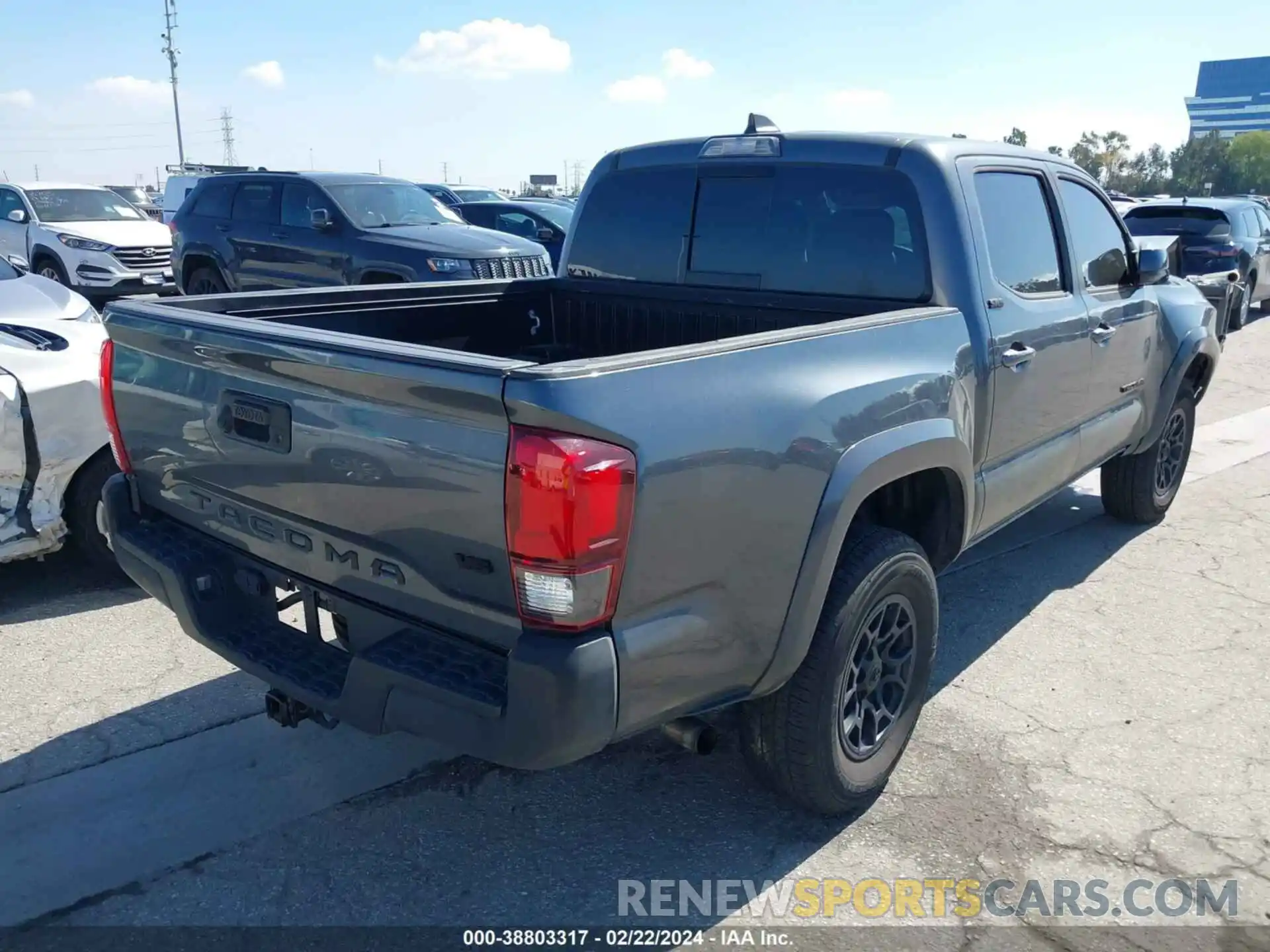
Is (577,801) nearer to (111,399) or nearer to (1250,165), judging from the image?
(111,399)

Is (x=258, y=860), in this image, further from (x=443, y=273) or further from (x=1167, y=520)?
(x=443, y=273)

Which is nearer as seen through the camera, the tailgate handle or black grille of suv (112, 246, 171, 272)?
the tailgate handle

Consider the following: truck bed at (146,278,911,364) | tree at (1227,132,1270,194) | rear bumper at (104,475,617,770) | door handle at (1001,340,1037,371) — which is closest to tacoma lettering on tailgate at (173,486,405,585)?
rear bumper at (104,475,617,770)

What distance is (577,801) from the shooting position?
10.8ft

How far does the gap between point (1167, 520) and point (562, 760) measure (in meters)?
5.16

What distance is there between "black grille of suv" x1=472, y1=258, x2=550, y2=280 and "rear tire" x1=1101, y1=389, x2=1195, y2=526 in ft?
18.9

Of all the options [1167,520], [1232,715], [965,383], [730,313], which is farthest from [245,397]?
[1167,520]

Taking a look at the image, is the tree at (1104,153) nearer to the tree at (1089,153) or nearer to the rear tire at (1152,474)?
the tree at (1089,153)

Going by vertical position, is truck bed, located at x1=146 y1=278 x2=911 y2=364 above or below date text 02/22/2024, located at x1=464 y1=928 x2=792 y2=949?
above

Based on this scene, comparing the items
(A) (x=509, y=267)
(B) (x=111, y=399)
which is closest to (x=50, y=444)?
(B) (x=111, y=399)

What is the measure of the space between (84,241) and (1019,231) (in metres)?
13.8

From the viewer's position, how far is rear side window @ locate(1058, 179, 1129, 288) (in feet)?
14.5

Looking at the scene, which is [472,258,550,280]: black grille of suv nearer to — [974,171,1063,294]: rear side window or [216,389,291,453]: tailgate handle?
[974,171,1063,294]: rear side window

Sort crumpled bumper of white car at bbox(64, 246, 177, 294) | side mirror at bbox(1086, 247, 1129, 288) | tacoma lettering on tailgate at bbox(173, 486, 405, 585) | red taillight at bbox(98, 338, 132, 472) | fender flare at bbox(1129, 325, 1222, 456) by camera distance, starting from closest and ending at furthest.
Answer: tacoma lettering on tailgate at bbox(173, 486, 405, 585) < red taillight at bbox(98, 338, 132, 472) < side mirror at bbox(1086, 247, 1129, 288) < fender flare at bbox(1129, 325, 1222, 456) < crumpled bumper of white car at bbox(64, 246, 177, 294)
